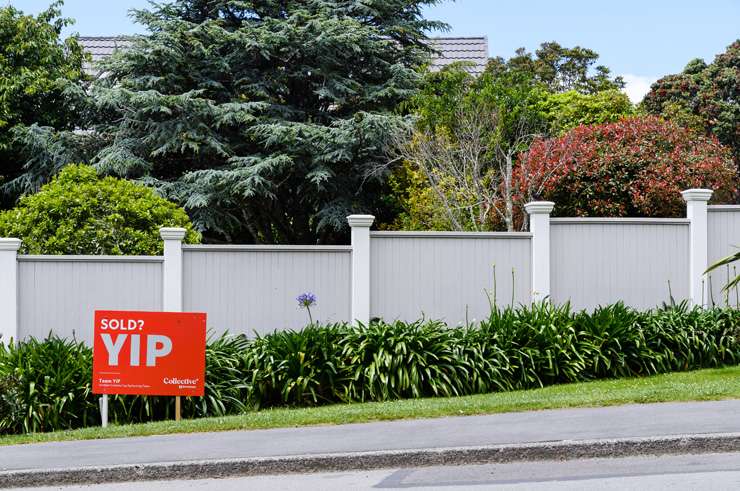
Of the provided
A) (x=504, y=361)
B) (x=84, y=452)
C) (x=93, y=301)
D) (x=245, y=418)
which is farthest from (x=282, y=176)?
(x=84, y=452)

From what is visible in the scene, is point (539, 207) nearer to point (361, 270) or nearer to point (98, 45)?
point (361, 270)

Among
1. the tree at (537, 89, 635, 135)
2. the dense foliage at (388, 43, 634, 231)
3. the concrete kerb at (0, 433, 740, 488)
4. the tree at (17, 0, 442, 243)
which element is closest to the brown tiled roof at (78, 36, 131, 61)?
the tree at (17, 0, 442, 243)

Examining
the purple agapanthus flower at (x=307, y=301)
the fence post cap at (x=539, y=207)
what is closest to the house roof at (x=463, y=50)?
the fence post cap at (x=539, y=207)

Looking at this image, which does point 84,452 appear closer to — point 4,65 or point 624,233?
point 624,233

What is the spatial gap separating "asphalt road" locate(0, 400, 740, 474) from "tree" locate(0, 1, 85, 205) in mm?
13374

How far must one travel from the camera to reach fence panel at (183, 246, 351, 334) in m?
13.3

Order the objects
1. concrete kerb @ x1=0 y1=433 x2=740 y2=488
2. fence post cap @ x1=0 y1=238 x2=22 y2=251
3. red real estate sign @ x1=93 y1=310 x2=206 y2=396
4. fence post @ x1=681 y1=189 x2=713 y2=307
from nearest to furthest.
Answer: concrete kerb @ x1=0 y1=433 x2=740 y2=488, red real estate sign @ x1=93 y1=310 x2=206 y2=396, fence post cap @ x1=0 y1=238 x2=22 y2=251, fence post @ x1=681 y1=189 x2=713 y2=307

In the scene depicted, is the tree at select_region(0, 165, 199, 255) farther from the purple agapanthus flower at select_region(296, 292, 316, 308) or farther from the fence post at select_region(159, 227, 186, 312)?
the purple agapanthus flower at select_region(296, 292, 316, 308)

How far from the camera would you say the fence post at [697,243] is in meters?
13.8

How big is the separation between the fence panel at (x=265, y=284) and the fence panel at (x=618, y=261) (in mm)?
3200

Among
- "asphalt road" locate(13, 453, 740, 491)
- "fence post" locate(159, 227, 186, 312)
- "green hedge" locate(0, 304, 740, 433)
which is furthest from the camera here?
"fence post" locate(159, 227, 186, 312)

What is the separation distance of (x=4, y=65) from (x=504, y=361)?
14332 millimetres

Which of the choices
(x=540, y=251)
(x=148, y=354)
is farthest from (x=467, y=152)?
(x=148, y=354)

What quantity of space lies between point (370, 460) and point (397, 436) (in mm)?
731
